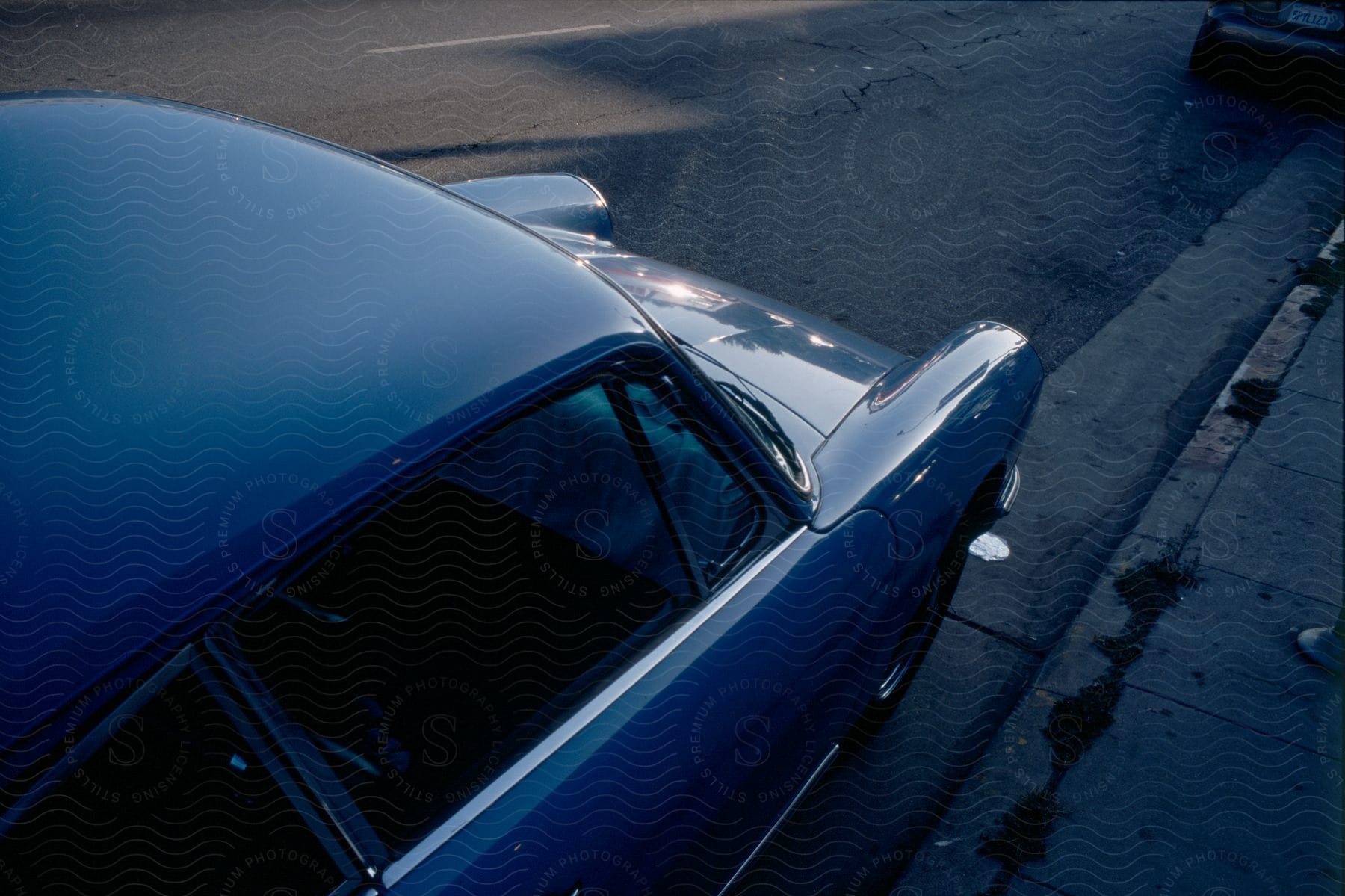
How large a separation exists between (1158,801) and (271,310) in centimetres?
A: 278

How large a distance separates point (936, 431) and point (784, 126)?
17.7 ft

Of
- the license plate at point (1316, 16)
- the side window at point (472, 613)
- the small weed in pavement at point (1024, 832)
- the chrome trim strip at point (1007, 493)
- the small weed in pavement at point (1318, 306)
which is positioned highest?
the side window at point (472, 613)

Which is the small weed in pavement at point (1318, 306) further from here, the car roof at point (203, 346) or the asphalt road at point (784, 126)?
the car roof at point (203, 346)

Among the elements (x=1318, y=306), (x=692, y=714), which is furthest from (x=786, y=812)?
(x=1318, y=306)

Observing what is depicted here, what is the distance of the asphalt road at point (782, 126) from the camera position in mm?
5957

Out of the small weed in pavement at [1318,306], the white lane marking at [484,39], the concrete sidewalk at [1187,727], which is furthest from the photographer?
the white lane marking at [484,39]

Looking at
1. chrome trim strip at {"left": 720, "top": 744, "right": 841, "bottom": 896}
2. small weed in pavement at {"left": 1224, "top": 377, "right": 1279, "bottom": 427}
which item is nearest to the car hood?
chrome trim strip at {"left": 720, "top": 744, "right": 841, "bottom": 896}

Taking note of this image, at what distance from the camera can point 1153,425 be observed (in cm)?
496

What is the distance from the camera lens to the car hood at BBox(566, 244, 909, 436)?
9.50ft

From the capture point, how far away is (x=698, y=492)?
221 centimetres

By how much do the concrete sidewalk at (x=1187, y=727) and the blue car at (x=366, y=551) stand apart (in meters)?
0.89

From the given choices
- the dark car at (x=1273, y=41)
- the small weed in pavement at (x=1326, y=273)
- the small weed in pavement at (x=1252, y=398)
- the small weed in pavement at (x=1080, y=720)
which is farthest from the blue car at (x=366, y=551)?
the dark car at (x=1273, y=41)

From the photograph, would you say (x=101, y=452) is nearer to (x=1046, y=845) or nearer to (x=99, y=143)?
(x=99, y=143)

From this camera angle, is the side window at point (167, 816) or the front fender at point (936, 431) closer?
the side window at point (167, 816)
